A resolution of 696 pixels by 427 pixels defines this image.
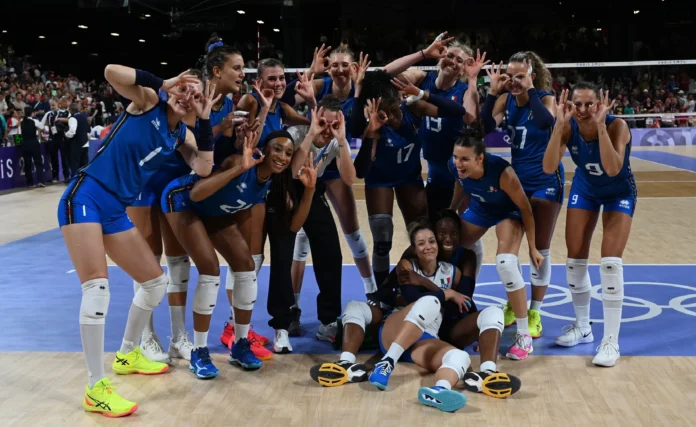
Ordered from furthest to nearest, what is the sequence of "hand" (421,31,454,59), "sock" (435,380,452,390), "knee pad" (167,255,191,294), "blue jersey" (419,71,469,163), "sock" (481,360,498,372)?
"blue jersey" (419,71,469,163) → "hand" (421,31,454,59) → "knee pad" (167,255,191,294) → "sock" (481,360,498,372) → "sock" (435,380,452,390)

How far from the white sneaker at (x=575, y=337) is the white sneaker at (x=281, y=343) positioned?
195cm

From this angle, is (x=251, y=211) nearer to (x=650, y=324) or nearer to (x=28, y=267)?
(x=650, y=324)

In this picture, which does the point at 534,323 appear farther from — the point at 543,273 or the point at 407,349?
the point at 407,349

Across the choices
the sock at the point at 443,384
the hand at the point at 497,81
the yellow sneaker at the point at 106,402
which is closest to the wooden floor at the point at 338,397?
the yellow sneaker at the point at 106,402

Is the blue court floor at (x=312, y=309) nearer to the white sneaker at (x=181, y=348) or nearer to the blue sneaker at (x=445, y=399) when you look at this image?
the white sneaker at (x=181, y=348)

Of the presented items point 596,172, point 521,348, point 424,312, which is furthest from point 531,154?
point 424,312

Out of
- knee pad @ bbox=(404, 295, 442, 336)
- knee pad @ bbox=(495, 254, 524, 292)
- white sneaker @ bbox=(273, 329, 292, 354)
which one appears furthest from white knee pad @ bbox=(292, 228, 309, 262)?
knee pad @ bbox=(495, 254, 524, 292)

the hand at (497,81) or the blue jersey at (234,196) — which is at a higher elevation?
the hand at (497,81)

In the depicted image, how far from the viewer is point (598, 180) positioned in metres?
5.39

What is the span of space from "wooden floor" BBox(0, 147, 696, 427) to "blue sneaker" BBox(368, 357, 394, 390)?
64 mm

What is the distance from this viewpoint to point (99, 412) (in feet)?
14.5

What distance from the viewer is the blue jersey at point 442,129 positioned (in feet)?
20.5

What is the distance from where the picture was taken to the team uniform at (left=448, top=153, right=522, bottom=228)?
548 centimetres

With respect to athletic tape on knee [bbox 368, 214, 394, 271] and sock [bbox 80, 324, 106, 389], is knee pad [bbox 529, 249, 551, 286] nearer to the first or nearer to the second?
athletic tape on knee [bbox 368, 214, 394, 271]
